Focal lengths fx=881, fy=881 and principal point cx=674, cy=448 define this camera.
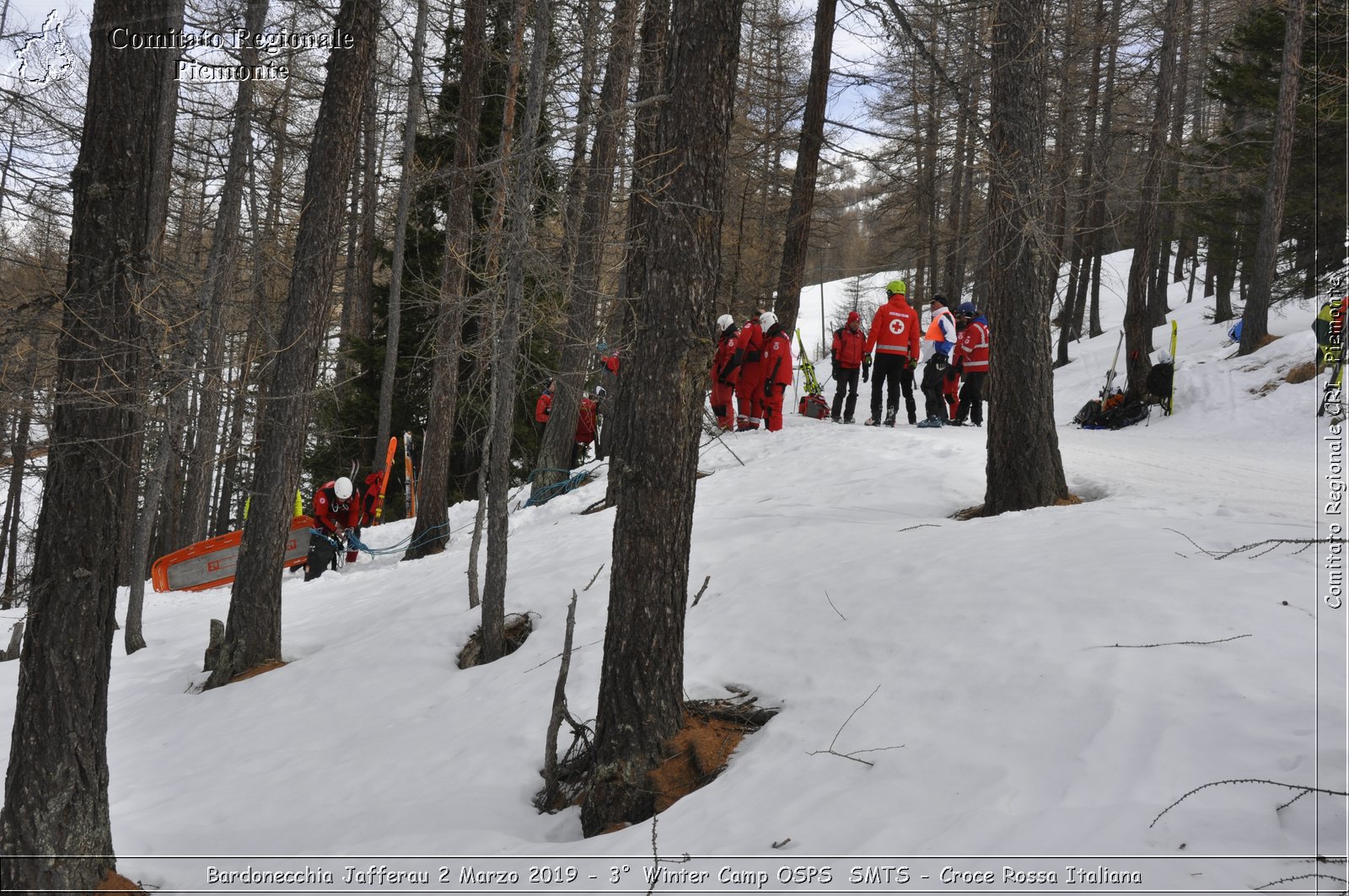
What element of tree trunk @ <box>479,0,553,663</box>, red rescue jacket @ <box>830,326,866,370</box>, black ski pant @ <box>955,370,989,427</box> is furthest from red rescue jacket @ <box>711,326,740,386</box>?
tree trunk @ <box>479,0,553,663</box>

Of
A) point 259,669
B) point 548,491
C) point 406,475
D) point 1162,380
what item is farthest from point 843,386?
point 259,669

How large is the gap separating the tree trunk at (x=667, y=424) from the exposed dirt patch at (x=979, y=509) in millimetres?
3159

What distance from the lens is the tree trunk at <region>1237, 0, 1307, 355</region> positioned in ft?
46.3

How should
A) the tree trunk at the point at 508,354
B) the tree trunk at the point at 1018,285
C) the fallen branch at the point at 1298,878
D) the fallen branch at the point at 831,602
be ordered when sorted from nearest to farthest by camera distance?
the fallen branch at the point at 1298,878 < the fallen branch at the point at 831,602 < the tree trunk at the point at 1018,285 < the tree trunk at the point at 508,354

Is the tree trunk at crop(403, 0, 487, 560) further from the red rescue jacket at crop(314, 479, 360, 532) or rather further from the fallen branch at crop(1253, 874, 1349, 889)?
the fallen branch at crop(1253, 874, 1349, 889)

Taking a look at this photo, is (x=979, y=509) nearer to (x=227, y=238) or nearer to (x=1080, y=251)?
(x=227, y=238)

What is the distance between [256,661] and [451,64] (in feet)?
32.2

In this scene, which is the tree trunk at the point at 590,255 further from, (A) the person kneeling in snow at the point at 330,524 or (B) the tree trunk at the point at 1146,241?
(B) the tree trunk at the point at 1146,241

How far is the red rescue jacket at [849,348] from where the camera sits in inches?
549

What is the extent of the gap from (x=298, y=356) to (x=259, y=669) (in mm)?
2719

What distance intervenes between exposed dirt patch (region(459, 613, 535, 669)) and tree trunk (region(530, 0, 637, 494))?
2050mm

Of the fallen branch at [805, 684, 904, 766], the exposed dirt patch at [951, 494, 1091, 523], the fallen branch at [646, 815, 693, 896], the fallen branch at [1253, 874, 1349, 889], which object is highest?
the exposed dirt patch at [951, 494, 1091, 523]

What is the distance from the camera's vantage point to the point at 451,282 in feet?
34.6

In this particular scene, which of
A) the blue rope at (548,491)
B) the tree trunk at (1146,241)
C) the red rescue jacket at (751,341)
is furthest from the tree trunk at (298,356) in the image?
the tree trunk at (1146,241)
